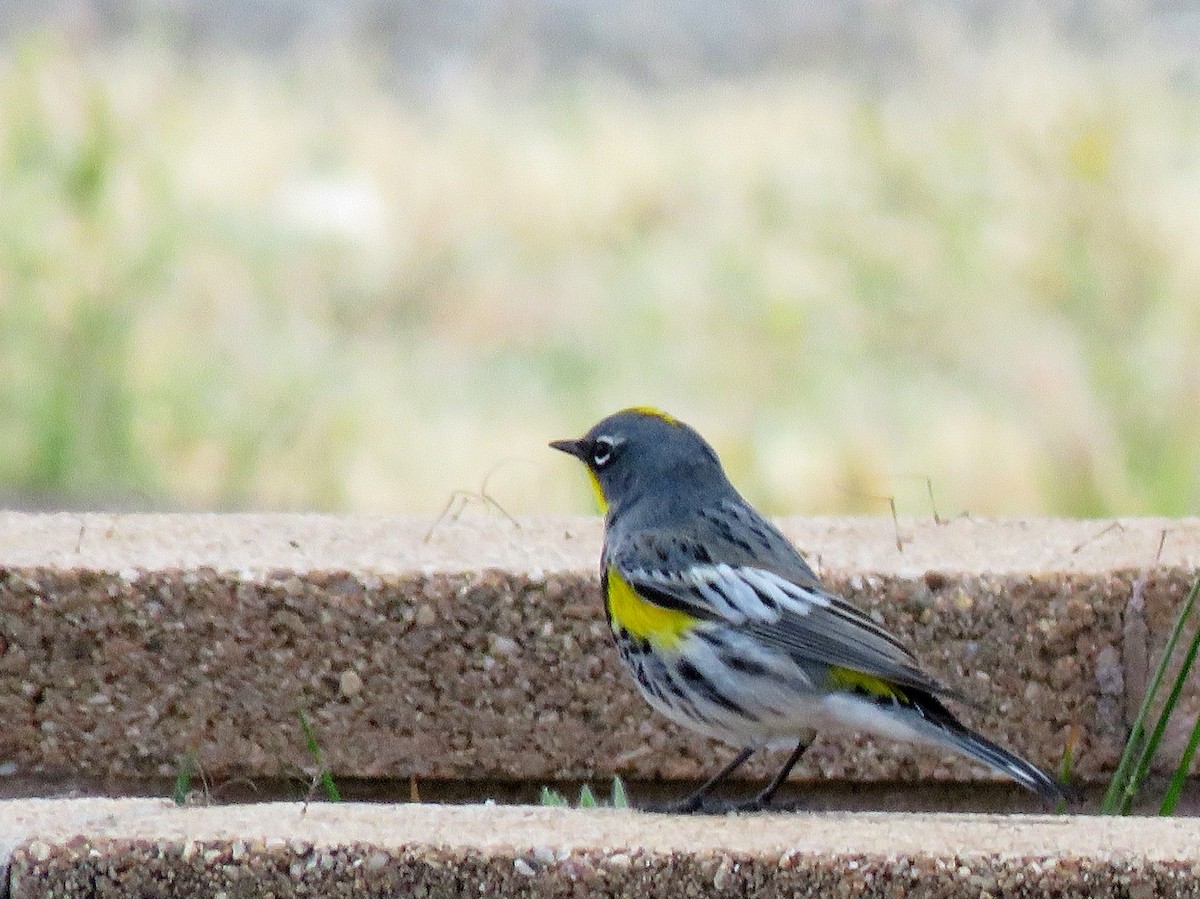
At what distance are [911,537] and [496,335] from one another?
3928 mm

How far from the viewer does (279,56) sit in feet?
34.2

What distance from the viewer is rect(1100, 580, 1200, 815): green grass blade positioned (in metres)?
2.97

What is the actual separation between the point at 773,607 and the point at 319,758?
0.75 meters

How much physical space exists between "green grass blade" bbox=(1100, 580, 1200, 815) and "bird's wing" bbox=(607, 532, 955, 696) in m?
0.37

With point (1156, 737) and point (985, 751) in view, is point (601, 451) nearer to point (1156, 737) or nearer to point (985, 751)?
point (985, 751)

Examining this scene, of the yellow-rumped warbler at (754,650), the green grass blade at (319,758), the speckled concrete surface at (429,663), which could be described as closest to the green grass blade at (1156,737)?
the yellow-rumped warbler at (754,650)

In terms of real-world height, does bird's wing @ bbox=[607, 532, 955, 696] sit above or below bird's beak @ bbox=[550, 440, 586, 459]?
below

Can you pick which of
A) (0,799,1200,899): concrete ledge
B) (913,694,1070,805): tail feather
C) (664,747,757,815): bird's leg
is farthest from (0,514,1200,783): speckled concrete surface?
(0,799,1200,899): concrete ledge

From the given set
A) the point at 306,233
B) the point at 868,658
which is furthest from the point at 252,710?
the point at 306,233

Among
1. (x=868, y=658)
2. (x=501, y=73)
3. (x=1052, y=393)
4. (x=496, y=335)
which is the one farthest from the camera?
(x=501, y=73)

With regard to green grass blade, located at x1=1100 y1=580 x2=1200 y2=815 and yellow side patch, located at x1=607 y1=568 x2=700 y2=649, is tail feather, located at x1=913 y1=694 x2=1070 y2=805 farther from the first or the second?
yellow side patch, located at x1=607 y1=568 x2=700 y2=649

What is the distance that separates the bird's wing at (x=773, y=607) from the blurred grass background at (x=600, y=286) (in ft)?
7.22

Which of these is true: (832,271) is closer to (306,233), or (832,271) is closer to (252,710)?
(306,233)

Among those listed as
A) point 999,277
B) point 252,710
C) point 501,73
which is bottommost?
point 252,710
